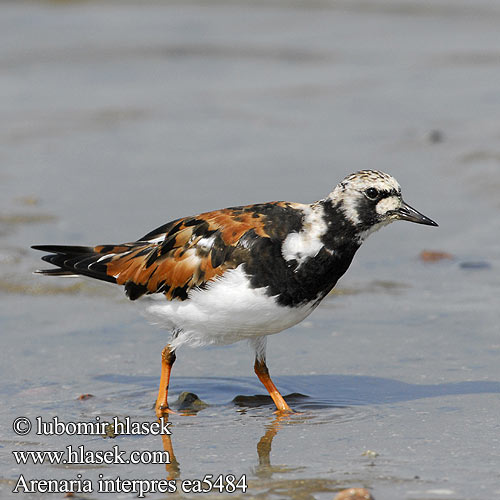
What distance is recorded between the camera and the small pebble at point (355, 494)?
355 centimetres

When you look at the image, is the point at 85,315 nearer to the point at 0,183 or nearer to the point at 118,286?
the point at 118,286

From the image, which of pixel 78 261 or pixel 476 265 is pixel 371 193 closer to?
pixel 78 261

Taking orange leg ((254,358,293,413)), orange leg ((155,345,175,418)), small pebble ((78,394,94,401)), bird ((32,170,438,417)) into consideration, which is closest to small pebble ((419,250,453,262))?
bird ((32,170,438,417))

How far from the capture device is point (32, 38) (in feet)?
43.0

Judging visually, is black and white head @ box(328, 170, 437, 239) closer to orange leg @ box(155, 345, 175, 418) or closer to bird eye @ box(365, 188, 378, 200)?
bird eye @ box(365, 188, 378, 200)

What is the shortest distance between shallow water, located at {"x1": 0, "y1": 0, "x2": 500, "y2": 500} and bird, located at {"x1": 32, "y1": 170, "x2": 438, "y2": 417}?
425mm

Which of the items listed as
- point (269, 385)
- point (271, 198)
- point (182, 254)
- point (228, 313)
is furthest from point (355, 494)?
point (271, 198)

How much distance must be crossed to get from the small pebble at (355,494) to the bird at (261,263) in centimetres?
115

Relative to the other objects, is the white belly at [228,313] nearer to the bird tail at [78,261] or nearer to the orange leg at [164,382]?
the orange leg at [164,382]

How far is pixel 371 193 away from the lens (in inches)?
182

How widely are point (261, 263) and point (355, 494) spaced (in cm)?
132

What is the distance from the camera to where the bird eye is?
181 inches

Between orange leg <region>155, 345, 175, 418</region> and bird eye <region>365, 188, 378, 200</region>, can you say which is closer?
bird eye <region>365, 188, 378, 200</region>

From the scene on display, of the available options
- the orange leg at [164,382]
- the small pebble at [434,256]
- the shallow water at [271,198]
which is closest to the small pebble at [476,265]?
the shallow water at [271,198]
